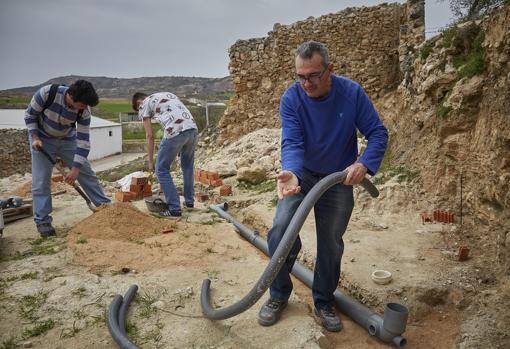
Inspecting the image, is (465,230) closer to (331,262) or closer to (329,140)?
(331,262)

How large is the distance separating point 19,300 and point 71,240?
48.1 inches

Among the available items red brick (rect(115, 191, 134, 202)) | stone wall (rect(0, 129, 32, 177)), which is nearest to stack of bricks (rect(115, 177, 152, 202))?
red brick (rect(115, 191, 134, 202))

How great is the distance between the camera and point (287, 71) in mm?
10727

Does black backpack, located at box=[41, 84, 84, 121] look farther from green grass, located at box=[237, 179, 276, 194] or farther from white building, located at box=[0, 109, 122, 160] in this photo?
white building, located at box=[0, 109, 122, 160]

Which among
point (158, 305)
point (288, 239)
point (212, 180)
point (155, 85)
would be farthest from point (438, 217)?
point (155, 85)

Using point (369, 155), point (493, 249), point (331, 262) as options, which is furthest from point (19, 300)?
point (493, 249)

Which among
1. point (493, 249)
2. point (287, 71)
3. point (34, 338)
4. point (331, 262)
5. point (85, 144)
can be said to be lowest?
point (34, 338)

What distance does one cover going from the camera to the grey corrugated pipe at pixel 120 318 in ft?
7.93

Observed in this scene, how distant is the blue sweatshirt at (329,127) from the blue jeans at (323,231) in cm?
17

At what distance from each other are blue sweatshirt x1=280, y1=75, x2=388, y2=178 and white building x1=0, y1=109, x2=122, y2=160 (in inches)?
1027

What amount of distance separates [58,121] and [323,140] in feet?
11.3

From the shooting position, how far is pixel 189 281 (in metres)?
3.40

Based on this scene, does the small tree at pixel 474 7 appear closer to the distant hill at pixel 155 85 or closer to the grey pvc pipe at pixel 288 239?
the grey pvc pipe at pixel 288 239

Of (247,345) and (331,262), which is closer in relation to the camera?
(247,345)
